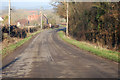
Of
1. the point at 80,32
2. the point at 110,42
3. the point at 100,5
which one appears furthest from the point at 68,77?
the point at 80,32

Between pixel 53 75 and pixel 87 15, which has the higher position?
pixel 87 15

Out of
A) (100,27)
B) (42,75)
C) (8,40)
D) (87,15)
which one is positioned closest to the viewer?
(42,75)

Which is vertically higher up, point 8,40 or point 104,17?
point 104,17

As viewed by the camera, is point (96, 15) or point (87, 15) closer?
point (96, 15)

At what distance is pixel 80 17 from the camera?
126ft

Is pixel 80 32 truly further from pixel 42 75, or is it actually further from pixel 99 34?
pixel 42 75

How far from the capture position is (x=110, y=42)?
24.9m

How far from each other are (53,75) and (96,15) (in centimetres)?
2082

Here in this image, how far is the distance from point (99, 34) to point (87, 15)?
20.0ft

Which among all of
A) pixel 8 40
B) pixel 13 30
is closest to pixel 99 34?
pixel 8 40

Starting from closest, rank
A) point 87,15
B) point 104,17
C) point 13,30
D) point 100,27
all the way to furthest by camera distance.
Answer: point 104,17 < point 100,27 < point 87,15 < point 13,30

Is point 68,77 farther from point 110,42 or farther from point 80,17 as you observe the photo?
point 80,17

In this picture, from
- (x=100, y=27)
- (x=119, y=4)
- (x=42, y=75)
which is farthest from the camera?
(x=100, y=27)

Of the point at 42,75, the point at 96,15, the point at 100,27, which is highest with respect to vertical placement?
the point at 96,15
